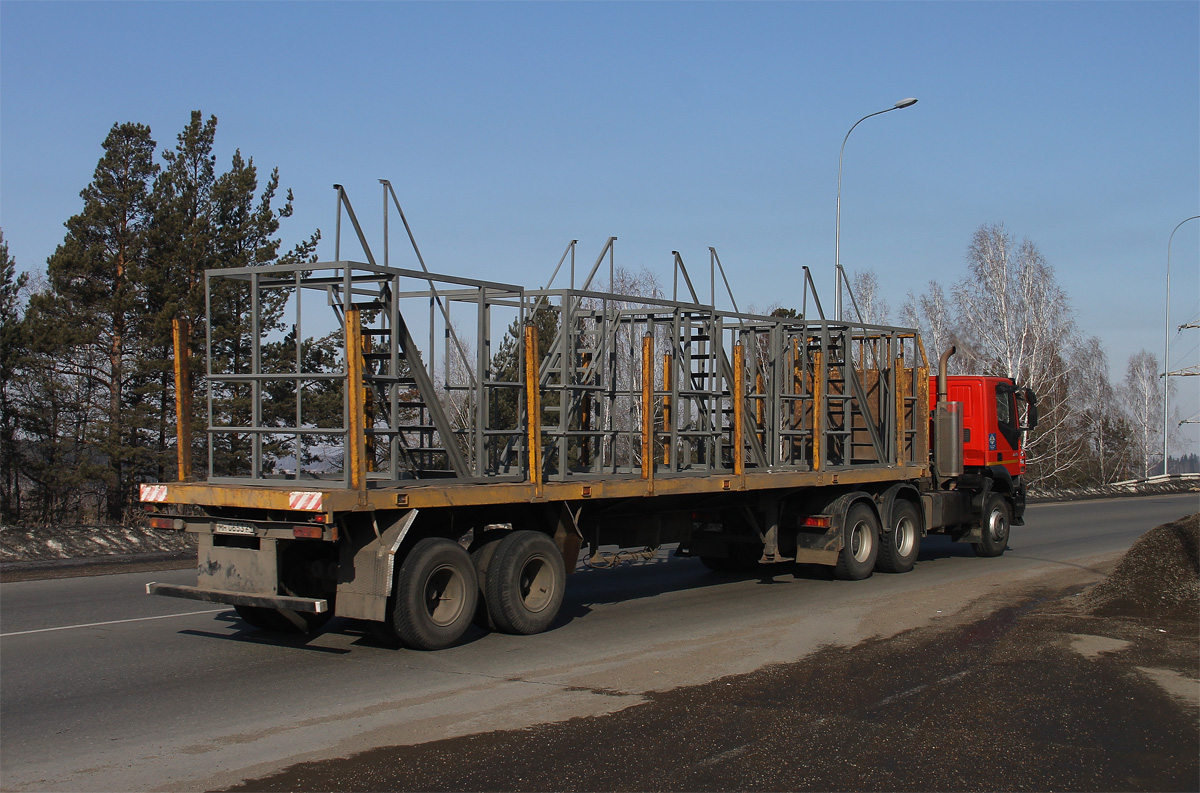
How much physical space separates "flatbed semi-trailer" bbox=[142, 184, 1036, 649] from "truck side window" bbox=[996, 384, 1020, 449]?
0.04 metres

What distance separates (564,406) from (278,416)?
13.6m

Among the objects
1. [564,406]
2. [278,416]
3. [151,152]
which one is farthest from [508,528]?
[151,152]

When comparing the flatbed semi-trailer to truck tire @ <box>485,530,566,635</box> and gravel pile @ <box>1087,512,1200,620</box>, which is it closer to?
truck tire @ <box>485,530,566,635</box>

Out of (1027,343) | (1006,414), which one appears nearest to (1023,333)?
(1027,343)

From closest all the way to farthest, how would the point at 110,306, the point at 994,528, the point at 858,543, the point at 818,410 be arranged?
the point at 818,410 → the point at 858,543 → the point at 994,528 → the point at 110,306

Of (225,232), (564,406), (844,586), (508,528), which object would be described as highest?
(225,232)

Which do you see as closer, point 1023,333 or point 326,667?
point 326,667

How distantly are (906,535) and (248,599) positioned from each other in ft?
30.9

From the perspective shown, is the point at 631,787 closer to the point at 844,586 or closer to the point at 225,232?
the point at 844,586

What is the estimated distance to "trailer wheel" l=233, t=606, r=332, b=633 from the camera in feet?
30.4

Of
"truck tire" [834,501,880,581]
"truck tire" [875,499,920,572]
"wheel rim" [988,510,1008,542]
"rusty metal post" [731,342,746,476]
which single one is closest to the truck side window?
"wheel rim" [988,510,1008,542]

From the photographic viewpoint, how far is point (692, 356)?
42.2ft

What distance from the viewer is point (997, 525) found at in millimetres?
16516

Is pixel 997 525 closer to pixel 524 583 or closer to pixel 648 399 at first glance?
pixel 648 399
